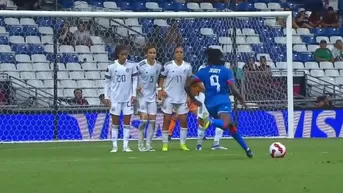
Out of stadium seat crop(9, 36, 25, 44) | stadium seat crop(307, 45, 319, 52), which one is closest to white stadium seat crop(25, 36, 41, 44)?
stadium seat crop(9, 36, 25, 44)

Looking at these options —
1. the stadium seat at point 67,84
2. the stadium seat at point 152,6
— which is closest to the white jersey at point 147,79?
the stadium seat at point 67,84

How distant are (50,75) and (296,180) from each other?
13823 millimetres

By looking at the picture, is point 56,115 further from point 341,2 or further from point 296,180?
point 341,2

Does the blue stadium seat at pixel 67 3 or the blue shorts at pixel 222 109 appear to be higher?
the blue stadium seat at pixel 67 3

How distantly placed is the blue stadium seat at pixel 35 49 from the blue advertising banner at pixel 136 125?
219 cm

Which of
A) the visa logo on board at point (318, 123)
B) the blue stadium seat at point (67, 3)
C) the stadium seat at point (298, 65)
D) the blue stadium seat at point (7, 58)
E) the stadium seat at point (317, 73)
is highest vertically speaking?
the blue stadium seat at point (67, 3)

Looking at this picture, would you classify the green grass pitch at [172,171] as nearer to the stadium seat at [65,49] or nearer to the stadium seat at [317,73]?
the stadium seat at [65,49]

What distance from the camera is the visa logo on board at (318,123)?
1049 inches

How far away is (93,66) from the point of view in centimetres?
2619

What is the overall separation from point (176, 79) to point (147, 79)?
666 mm

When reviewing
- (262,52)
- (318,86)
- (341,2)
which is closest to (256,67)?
(262,52)

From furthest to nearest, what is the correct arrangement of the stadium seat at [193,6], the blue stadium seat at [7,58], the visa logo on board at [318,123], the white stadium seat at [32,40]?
the stadium seat at [193,6] → the visa logo on board at [318,123] → the white stadium seat at [32,40] → the blue stadium seat at [7,58]

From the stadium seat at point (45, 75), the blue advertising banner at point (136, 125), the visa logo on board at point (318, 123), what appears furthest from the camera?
the visa logo on board at point (318, 123)

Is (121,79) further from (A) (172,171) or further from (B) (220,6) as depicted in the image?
(B) (220,6)
